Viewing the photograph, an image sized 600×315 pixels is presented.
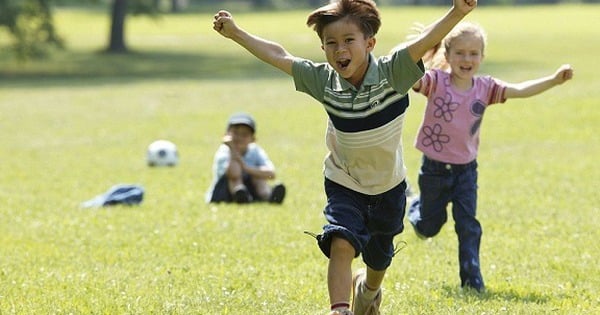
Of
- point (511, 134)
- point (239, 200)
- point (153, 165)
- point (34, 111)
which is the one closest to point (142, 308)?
point (239, 200)

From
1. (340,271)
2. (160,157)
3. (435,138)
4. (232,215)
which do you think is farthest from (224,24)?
(160,157)

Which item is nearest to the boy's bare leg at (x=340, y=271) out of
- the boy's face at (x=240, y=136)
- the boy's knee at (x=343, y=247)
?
the boy's knee at (x=343, y=247)

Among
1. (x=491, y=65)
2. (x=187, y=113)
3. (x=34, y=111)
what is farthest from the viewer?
(x=491, y=65)

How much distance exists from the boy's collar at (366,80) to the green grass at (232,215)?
1565mm

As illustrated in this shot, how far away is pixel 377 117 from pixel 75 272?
3199 mm

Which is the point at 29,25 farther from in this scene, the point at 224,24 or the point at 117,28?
the point at 224,24

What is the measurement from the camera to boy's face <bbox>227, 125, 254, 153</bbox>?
12.7m

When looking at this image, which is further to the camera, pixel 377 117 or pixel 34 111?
pixel 34 111

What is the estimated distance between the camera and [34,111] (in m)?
26.1

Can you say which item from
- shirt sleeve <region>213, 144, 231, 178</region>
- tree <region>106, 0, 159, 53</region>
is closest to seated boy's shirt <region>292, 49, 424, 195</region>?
shirt sleeve <region>213, 144, 231, 178</region>

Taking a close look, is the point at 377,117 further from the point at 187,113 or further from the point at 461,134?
the point at 187,113

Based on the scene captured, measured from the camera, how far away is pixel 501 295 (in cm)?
740

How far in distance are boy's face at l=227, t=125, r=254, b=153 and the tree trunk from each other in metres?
40.8

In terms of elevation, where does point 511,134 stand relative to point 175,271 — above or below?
below
